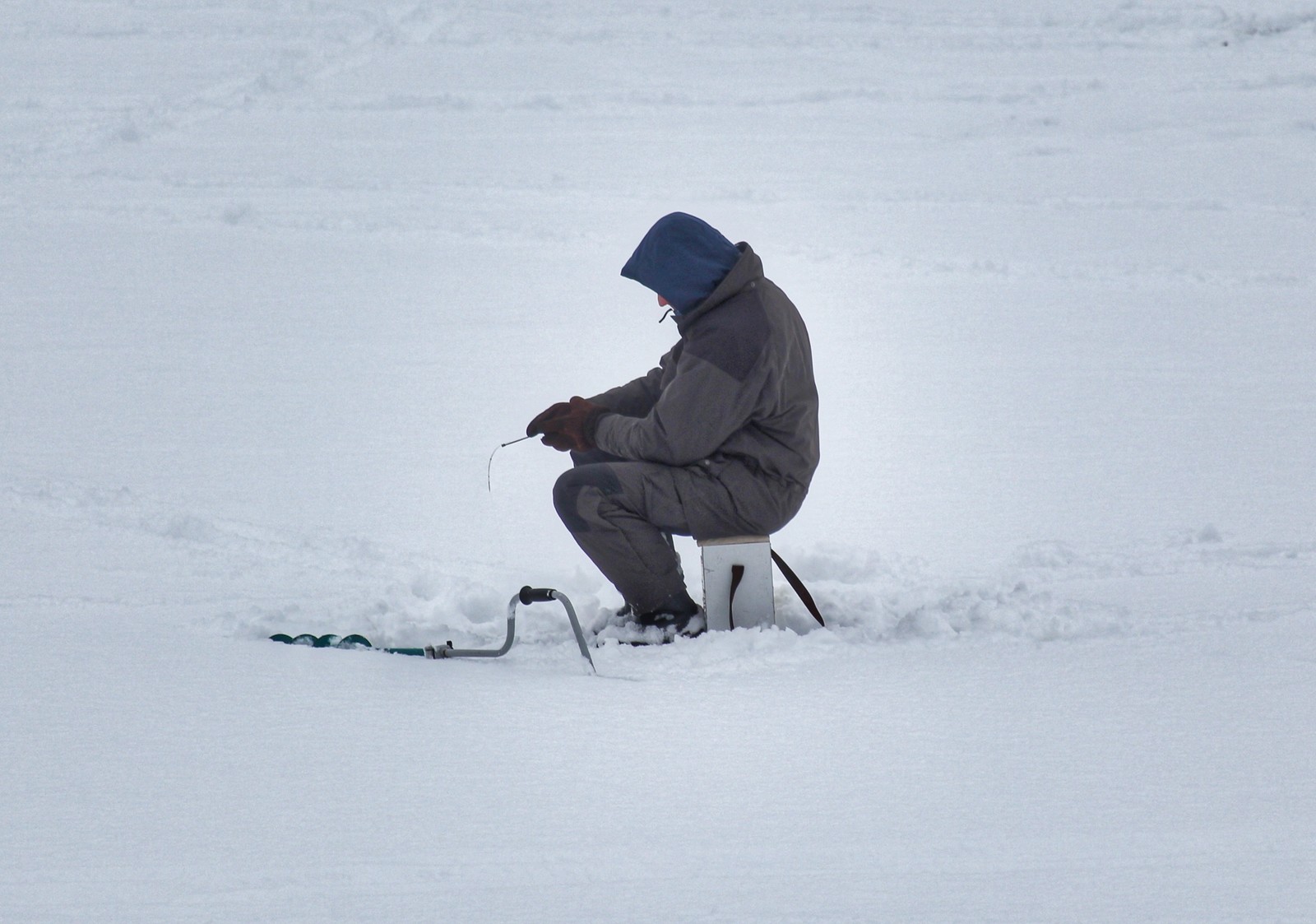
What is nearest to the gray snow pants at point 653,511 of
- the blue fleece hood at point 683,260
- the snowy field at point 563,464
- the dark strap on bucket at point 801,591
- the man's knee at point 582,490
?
the man's knee at point 582,490

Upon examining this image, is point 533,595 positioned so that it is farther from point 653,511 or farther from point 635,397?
point 635,397

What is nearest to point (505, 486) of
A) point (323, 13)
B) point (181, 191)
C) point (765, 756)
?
point (765, 756)

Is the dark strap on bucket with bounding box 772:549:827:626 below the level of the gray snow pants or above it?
below

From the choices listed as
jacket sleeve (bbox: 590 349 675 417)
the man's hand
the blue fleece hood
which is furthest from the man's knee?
the blue fleece hood

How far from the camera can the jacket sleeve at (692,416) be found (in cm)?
268

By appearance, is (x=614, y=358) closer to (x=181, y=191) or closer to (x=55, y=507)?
(x=55, y=507)

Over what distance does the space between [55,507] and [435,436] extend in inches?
52.1

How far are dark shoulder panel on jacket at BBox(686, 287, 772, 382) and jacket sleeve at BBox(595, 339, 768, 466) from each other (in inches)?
0.6

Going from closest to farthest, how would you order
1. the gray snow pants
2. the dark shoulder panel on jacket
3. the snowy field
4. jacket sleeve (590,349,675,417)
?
the snowy field
the dark shoulder panel on jacket
the gray snow pants
jacket sleeve (590,349,675,417)

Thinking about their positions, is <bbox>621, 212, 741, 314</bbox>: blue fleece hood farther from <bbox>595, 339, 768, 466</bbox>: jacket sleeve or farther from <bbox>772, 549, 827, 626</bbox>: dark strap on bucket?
<bbox>772, 549, 827, 626</bbox>: dark strap on bucket

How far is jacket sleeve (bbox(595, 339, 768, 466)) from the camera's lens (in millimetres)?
2682

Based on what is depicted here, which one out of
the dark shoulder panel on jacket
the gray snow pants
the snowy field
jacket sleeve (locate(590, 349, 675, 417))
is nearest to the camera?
the snowy field

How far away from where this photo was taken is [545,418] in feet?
9.55

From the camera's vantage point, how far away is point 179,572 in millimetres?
3422
